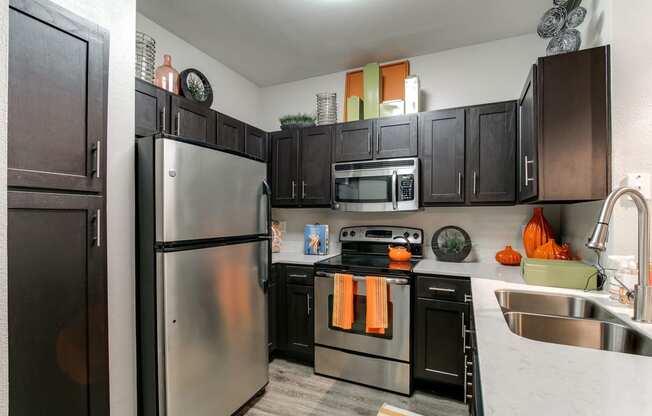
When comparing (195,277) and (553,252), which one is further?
(553,252)

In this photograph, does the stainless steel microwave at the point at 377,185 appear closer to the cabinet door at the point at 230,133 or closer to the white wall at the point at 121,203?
the cabinet door at the point at 230,133

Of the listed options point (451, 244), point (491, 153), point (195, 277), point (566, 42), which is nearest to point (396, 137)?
point (491, 153)

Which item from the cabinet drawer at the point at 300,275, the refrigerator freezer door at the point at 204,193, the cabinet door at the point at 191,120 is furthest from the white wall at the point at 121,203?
the cabinet drawer at the point at 300,275

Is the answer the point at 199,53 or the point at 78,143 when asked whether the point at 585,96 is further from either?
the point at 199,53

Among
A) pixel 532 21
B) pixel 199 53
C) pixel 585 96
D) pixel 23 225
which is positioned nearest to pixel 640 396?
pixel 585 96

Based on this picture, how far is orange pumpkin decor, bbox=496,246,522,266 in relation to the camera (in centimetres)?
242

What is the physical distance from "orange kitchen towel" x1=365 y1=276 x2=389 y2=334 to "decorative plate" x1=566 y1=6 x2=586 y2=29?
1853mm

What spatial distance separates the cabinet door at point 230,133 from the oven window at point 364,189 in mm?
947

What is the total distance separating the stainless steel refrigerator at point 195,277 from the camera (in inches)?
59.8

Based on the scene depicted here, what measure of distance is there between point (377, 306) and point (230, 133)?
6.16 ft

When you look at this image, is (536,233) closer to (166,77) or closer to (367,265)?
(367,265)

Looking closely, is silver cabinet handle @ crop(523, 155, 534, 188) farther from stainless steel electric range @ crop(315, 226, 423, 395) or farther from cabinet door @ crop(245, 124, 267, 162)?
cabinet door @ crop(245, 124, 267, 162)

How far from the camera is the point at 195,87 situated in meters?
2.50

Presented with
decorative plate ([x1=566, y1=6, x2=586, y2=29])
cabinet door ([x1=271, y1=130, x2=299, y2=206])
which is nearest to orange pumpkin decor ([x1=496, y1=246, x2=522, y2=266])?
decorative plate ([x1=566, y1=6, x2=586, y2=29])
